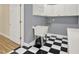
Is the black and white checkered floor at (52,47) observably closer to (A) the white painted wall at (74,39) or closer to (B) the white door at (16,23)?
(A) the white painted wall at (74,39)

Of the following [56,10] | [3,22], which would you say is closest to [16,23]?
[3,22]

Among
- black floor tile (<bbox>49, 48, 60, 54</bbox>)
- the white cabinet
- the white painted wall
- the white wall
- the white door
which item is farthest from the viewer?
the white wall

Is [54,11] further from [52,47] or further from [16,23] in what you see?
[16,23]

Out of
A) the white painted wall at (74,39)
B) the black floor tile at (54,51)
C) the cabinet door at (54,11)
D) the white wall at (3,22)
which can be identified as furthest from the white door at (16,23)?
the white painted wall at (74,39)

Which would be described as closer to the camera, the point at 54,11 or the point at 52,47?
the point at 54,11

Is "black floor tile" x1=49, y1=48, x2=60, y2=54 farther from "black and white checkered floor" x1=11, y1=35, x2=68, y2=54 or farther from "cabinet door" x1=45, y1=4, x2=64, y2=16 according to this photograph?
"cabinet door" x1=45, y1=4, x2=64, y2=16

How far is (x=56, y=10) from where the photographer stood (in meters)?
1.58

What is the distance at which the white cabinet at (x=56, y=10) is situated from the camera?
142 centimetres

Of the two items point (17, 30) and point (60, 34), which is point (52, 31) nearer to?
point (60, 34)

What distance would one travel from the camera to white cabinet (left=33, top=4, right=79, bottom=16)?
55.8 inches

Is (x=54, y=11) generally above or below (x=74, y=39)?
above

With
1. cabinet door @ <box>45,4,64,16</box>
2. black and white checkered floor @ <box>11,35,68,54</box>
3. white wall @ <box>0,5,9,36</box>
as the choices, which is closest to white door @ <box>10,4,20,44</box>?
black and white checkered floor @ <box>11,35,68,54</box>

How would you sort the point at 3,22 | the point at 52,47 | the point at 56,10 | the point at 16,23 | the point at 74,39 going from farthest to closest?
the point at 3,22 < the point at 16,23 < the point at 52,47 < the point at 56,10 < the point at 74,39

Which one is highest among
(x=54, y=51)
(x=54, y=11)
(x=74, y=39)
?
(x=54, y=11)
